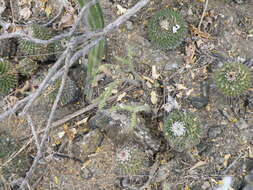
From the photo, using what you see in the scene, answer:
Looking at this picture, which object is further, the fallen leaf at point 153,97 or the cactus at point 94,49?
the cactus at point 94,49

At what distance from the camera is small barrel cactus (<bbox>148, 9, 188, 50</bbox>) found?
2846 mm

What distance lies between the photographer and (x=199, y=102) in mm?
2801

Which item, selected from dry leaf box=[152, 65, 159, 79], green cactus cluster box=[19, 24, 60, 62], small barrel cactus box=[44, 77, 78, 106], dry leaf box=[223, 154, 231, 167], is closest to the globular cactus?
green cactus cluster box=[19, 24, 60, 62]

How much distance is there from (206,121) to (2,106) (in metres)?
1.71

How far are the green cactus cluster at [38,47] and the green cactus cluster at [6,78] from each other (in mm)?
189

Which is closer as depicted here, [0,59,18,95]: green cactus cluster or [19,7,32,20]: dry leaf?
[0,59,18,95]: green cactus cluster

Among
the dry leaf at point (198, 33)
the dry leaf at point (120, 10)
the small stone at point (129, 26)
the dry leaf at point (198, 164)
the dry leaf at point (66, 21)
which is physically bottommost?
the dry leaf at point (198, 164)

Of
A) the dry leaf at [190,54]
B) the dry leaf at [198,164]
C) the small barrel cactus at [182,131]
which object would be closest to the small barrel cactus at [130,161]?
the small barrel cactus at [182,131]

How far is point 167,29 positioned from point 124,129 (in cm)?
83

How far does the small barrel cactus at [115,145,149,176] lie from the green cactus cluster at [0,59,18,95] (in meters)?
1.15

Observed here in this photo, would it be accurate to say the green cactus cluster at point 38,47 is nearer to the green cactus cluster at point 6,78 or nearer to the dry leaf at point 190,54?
the green cactus cluster at point 6,78

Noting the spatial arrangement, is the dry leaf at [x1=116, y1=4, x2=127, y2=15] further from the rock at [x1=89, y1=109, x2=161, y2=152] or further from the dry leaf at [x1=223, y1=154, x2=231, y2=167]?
the dry leaf at [x1=223, y1=154, x2=231, y2=167]

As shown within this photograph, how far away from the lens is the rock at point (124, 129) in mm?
2691

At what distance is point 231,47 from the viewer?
2.94 m
